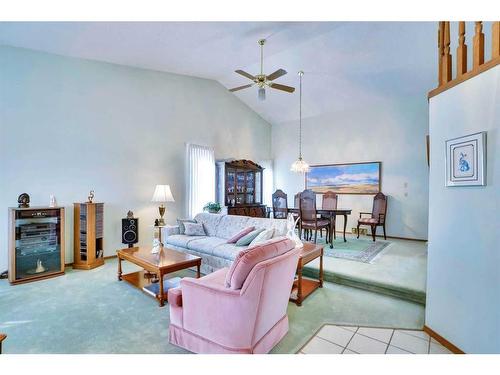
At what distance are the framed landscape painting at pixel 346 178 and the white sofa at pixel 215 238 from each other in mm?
3433

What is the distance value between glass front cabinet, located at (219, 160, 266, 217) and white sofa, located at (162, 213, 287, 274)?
1582 mm

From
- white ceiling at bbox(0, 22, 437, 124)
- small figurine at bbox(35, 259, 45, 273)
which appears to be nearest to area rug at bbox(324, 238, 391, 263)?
white ceiling at bbox(0, 22, 437, 124)

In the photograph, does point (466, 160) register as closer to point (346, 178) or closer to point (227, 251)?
point (227, 251)

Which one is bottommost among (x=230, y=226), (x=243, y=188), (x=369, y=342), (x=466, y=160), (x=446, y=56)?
(x=369, y=342)

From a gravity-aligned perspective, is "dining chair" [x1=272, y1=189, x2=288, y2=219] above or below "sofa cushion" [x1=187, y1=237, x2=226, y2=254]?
above

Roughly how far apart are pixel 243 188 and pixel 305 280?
3.48 meters

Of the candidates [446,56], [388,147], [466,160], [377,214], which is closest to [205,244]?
[466,160]

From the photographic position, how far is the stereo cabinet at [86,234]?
3959mm

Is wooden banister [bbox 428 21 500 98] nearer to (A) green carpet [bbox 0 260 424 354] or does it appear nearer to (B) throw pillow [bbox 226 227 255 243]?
(A) green carpet [bbox 0 260 424 354]

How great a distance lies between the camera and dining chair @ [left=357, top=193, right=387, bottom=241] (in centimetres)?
538

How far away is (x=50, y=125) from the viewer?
390cm

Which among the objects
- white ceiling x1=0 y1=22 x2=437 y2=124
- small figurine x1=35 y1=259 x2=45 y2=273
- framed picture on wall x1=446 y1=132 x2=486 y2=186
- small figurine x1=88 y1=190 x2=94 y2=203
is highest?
white ceiling x1=0 y1=22 x2=437 y2=124

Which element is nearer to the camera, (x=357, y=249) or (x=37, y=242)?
(x=37, y=242)

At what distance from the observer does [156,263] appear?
290 cm
